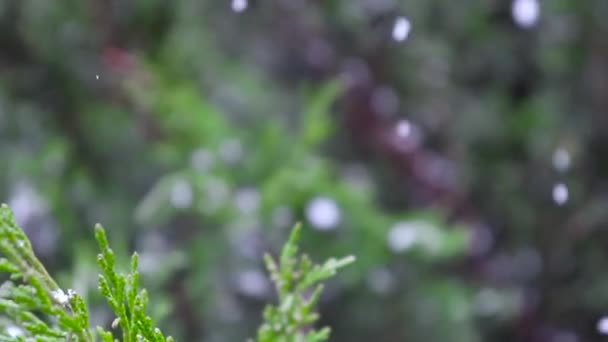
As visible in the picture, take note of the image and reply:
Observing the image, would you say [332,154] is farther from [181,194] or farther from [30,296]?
[30,296]

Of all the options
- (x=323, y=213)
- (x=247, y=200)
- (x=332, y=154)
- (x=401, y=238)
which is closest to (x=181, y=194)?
(x=247, y=200)

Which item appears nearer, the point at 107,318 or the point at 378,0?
the point at 107,318

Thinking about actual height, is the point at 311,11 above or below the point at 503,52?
above

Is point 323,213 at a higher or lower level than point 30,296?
higher

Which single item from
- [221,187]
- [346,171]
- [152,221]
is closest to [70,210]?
[152,221]

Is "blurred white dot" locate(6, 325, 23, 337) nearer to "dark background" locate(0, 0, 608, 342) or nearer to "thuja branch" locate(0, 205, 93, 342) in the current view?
"thuja branch" locate(0, 205, 93, 342)

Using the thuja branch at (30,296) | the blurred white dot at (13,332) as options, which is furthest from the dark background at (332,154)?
the thuja branch at (30,296)

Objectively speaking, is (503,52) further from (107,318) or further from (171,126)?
(107,318)

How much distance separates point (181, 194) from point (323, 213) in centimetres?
21

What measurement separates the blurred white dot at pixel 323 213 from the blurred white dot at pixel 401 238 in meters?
0.09

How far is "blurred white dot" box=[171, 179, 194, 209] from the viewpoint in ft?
3.63

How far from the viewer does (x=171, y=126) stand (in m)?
1.18

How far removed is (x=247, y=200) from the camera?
117 cm

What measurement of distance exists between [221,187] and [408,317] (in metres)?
0.39
